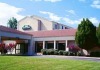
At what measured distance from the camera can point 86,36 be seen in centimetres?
3725

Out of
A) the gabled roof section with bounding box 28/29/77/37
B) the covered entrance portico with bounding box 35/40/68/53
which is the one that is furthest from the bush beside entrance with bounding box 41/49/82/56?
the gabled roof section with bounding box 28/29/77/37

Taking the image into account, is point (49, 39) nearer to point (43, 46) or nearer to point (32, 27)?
point (43, 46)

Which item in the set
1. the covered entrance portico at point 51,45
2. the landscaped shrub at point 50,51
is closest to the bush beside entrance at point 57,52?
the landscaped shrub at point 50,51

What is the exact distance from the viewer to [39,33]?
160ft

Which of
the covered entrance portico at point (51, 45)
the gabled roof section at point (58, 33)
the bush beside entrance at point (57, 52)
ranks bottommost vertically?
the bush beside entrance at point (57, 52)

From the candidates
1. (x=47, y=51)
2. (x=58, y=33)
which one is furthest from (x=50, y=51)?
(x=58, y=33)

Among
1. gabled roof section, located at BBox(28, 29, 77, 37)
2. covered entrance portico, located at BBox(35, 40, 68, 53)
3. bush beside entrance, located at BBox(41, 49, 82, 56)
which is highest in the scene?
gabled roof section, located at BBox(28, 29, 77, 37)

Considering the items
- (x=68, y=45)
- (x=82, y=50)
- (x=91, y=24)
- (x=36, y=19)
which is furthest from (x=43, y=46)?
(x=36, y=19)

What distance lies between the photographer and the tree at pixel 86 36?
3716cm

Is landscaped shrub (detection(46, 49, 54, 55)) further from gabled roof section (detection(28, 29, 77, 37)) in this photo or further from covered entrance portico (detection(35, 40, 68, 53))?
gabled roof section (detection(28, 29, 77, 37))

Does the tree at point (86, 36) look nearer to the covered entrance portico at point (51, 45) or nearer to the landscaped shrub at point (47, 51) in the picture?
the covered entrance portico at point (51, 45)

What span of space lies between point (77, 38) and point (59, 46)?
25.5 feet

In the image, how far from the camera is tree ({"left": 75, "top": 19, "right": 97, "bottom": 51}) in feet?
122

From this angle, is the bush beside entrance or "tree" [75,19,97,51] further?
the bush beside entrance
